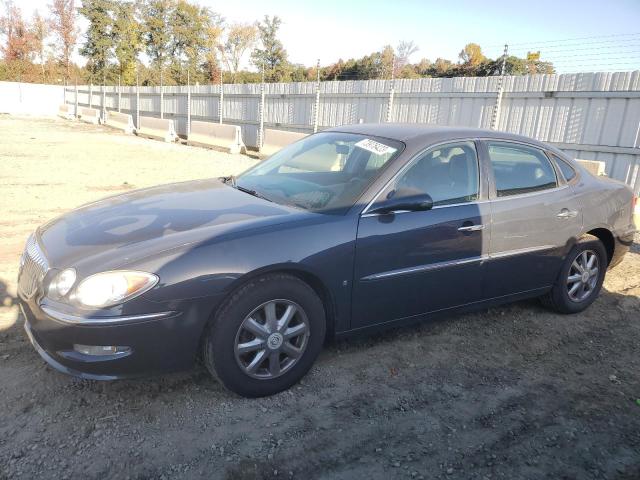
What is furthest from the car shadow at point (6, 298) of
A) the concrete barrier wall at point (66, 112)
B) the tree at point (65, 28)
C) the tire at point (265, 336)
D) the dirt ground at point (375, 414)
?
the tree at point (65, 28)

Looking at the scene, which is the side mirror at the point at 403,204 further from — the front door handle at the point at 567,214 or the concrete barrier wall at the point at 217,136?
the concrete barrier wall at the point at 217,136

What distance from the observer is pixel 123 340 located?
2576 millimetres

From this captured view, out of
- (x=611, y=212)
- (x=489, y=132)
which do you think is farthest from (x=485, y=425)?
(x=611, y=212)

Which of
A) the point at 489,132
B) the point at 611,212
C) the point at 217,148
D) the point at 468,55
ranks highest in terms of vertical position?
the point at 468,55

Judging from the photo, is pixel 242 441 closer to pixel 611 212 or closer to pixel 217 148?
pixel 611 212

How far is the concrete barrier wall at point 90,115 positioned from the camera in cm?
3269

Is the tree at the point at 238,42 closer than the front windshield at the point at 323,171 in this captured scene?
No

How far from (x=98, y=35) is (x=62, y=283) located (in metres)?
46.7

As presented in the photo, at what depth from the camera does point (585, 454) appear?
8.87 feet

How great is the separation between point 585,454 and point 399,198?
1.78 meters

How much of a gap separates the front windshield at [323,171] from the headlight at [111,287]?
116 centimetres

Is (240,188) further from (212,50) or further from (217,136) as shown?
(212,50)

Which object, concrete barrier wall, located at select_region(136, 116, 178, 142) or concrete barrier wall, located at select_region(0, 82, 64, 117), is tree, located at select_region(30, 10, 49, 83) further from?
concrete barrier wall, located at select_region(136, 116, 178, 142)

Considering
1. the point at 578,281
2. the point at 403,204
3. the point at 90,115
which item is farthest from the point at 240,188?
the point at 90,115
